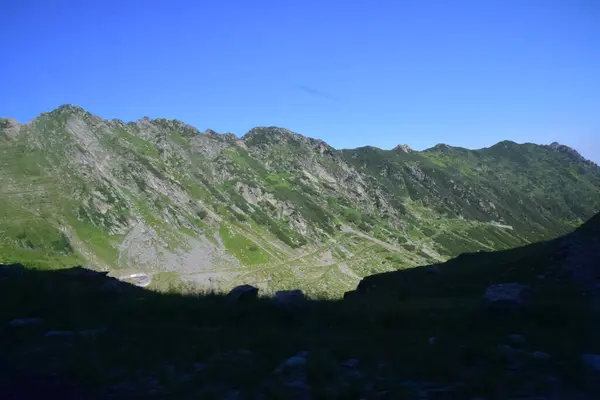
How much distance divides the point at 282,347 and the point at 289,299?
4743mm

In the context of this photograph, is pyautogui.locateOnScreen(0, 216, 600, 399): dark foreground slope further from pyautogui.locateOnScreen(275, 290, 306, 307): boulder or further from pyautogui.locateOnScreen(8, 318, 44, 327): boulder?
pyautogui.locateOnScreen(275, 290, 306, 307): boulder

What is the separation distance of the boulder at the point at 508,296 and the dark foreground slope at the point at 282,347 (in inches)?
10.2

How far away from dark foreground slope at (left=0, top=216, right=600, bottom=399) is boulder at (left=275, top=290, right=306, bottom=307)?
0.37 metres

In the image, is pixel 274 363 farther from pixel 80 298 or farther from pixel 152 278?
pixel 152 278

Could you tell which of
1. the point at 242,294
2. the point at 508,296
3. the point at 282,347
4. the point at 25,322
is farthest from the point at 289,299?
the point at 25,322

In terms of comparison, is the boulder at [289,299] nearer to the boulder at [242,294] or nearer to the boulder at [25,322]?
the boulder at [242,294]

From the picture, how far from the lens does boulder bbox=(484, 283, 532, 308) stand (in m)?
12.3

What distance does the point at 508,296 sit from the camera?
41.9 ft

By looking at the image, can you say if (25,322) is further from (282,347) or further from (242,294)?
(282,347)

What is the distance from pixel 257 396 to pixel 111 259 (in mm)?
209448

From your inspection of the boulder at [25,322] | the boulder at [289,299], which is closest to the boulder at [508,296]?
the boulder at [289,299]

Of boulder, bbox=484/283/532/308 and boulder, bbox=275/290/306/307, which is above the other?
boulder, bbox=484/283/532/308

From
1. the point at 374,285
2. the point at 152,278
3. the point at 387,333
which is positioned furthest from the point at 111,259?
the point at 387,333

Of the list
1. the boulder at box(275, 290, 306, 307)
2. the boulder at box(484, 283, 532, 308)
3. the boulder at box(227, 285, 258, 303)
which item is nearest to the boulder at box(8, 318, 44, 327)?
the boulder at box(227, 285, 258, 303)
